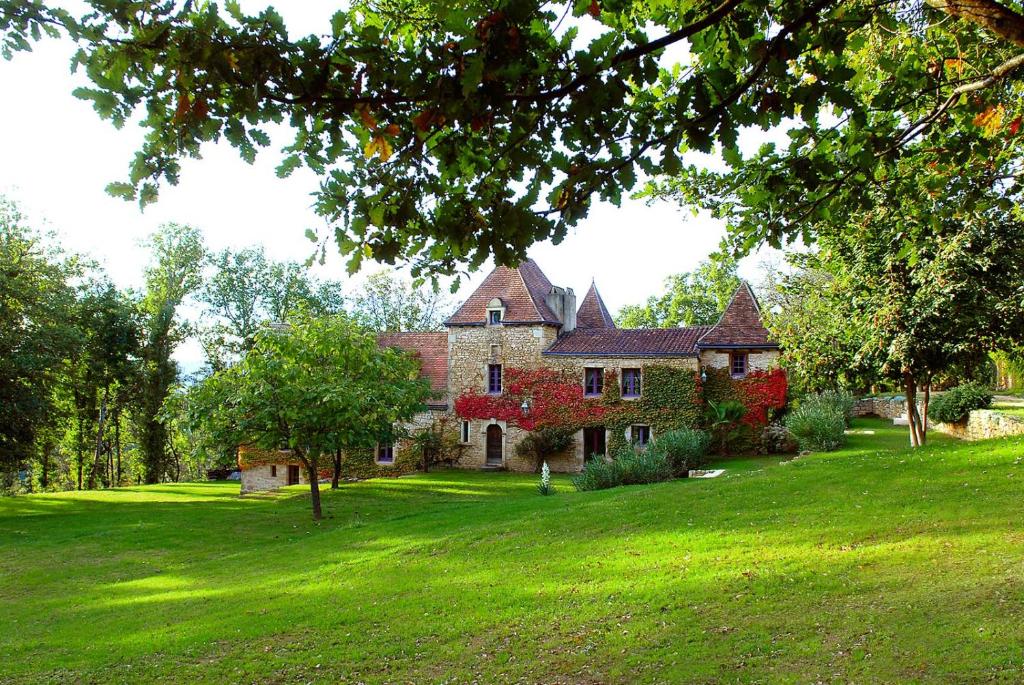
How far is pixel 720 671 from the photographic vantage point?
5.88 metres

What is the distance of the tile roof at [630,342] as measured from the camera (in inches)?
1240

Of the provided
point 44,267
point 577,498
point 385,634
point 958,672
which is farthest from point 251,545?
point 44,267

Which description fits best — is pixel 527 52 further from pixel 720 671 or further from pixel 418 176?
pixel 720 671

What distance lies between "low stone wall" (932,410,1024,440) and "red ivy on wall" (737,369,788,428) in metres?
5.87

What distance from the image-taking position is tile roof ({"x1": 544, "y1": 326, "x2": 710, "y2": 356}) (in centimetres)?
3150

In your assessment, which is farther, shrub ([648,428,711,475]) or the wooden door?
the wooden door

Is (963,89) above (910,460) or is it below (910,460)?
A: above

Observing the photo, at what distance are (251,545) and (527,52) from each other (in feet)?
48.6

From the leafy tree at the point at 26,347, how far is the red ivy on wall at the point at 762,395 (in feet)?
84.4

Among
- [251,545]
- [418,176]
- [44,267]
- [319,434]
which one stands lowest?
[251,545]

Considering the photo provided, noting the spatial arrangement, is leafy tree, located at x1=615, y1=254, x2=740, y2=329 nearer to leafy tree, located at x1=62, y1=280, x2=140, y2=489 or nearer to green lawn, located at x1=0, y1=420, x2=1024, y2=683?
leafy tree, located at x1=62, y1=280, x2=140, y2=489

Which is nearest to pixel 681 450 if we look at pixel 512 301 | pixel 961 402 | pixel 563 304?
pixel 961 402

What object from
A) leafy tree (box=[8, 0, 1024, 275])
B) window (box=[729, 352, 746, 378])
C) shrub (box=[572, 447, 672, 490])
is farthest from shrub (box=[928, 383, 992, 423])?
leafy tree (box=[8, 0, 1024, 275])

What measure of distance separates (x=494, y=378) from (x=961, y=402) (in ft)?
59.0
